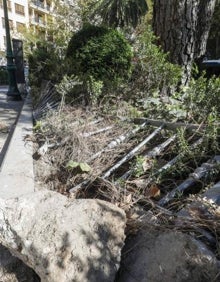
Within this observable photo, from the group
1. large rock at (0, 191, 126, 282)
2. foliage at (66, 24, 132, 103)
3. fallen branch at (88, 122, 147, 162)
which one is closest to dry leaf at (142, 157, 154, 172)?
fallen branch at (88, 122, 147, 162)

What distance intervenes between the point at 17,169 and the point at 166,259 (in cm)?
186

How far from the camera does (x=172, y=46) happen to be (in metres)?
5.49

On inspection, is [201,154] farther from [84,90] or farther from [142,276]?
[84,90]

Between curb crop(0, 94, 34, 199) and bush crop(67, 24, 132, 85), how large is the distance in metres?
1.68

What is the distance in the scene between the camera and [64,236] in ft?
5.49

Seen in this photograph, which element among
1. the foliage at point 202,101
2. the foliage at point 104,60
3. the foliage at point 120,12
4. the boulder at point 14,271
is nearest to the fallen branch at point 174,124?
the foliage at point 202,101

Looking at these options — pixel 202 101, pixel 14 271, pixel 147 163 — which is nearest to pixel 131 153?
pixel 147 163

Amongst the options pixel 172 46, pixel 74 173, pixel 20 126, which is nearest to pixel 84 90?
pixel 20 126

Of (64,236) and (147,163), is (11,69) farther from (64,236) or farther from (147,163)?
(64,236)

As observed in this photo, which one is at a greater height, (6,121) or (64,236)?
(64,236)

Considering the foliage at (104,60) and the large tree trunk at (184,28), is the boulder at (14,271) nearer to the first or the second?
the foliage at (104,60)

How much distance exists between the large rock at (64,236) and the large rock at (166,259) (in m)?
0.12

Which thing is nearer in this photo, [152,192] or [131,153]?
[152,192]

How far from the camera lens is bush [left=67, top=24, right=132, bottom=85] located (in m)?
5.02
